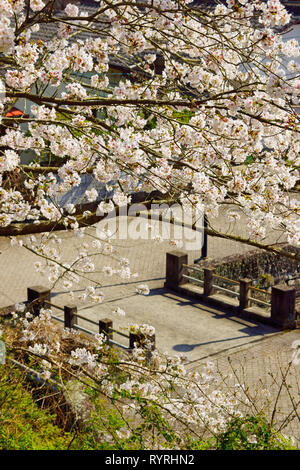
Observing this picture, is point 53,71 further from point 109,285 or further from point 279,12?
point 109,285

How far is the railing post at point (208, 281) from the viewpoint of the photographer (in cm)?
1667

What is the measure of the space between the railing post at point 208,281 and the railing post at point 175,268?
0.93 meters

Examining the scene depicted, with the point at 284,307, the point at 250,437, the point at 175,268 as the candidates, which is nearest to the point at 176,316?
the point at 175,268

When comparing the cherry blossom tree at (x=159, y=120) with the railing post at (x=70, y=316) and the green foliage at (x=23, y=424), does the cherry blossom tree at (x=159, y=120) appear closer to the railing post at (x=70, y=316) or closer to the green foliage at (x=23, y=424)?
the green foliage at (x=23, y=424)

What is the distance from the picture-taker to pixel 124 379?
9.02 m

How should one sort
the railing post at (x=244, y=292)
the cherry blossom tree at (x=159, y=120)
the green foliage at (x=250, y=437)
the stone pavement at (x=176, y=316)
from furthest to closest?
1. the railing post at (x=244, y=292)
2. the stone pavement at (x=176, y=316)
3. the cherry blossom tree at (x=159, y=120)
4. the green foliage at (x=250, y=437)

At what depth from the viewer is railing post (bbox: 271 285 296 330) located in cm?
1516

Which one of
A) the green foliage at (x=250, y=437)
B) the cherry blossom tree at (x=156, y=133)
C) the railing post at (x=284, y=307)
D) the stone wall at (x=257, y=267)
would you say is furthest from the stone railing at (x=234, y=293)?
the green foliage at (x=250, y=437)

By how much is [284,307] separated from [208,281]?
7.34 feet

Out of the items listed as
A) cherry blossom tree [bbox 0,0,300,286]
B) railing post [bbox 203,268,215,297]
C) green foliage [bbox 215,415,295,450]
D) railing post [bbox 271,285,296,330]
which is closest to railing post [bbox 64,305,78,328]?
railing post [bbox 203,268,215,297]

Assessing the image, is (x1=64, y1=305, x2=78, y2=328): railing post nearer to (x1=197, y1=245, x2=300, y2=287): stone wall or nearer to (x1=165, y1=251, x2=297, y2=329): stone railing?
(x1=165, y1=251, x2=297, y2=329): stone railing

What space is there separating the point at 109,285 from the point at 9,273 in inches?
112

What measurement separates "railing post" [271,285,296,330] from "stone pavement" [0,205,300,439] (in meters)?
0.23

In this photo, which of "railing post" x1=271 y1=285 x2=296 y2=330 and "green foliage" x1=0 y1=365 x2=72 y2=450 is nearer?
"green foliage" x1=0 y1=365 x2=72 y2=450
